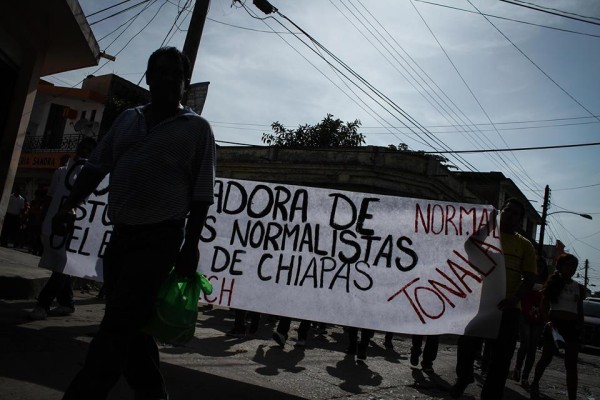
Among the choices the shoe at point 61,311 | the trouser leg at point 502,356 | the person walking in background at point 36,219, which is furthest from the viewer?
the person walking in background at point 36,219

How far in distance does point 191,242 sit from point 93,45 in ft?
20.0

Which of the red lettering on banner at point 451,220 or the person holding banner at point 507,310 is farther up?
the red lettering on banner at point 451,220

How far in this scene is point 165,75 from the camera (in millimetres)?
2418

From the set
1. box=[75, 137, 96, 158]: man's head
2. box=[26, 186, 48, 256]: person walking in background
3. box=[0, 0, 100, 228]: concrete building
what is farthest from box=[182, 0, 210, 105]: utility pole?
box=[26, 186, 48, 256]: person walking in background

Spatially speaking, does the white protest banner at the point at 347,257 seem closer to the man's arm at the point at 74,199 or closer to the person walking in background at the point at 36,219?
the man's arm at the point at 74,199

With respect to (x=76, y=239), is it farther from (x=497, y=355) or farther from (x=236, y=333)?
(x=497, y=355)

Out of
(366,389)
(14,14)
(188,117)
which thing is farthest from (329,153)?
(188,117)

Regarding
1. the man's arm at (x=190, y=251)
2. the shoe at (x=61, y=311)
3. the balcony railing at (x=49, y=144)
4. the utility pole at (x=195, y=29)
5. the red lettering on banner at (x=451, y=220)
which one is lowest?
the shoe at (x=61, y=311)

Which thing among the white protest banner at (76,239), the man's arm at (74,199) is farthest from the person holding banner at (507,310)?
the white protest banner at (76,239)

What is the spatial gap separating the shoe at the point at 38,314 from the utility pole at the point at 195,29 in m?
4.71

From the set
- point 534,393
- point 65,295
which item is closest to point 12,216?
point 65,295

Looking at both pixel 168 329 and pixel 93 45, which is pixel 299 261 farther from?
pixel 93 45

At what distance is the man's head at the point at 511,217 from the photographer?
14.9 ft

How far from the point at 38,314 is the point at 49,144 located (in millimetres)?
27596
